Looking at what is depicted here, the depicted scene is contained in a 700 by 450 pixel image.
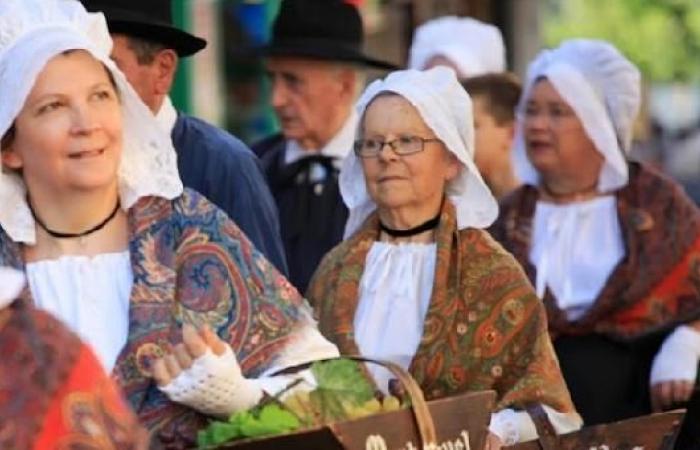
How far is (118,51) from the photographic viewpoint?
21.2 ft

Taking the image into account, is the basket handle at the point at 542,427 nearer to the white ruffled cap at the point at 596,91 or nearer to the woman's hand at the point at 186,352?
the woman's hand at the point at 186,352

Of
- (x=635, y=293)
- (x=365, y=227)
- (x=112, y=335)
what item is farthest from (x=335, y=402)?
(x=635, y=293)

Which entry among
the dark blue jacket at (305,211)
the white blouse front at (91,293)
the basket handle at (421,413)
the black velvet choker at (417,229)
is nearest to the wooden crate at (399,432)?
the basket handle at (421,413)

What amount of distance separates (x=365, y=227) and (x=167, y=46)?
79cm

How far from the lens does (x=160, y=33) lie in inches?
256

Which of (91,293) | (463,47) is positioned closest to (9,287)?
(91,293)

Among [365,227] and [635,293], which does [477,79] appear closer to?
[635,293]

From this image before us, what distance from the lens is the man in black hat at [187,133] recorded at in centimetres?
636

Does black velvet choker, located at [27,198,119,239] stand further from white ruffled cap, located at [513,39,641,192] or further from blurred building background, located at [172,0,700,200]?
blurred building background, located at [172,0,700,200]

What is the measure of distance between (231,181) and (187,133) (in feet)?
0.71

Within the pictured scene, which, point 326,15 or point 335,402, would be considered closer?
point 335,402

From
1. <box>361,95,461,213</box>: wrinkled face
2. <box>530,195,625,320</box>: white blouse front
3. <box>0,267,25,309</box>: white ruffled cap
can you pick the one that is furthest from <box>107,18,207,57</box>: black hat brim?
<box>0,267,25,309</box>: white ruffled cap

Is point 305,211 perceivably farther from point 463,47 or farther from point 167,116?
point 463,47

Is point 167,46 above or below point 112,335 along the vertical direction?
above
